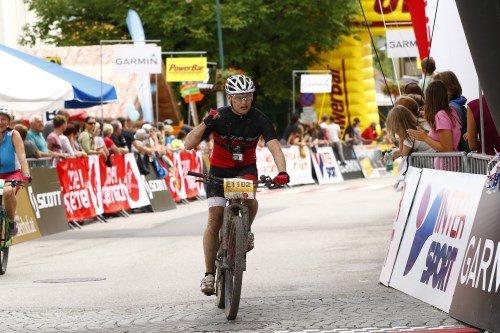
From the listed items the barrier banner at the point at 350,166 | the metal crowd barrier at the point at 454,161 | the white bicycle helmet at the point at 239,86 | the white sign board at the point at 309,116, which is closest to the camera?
the metal crowd barrier at the point at 454,161

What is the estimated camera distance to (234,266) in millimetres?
9820

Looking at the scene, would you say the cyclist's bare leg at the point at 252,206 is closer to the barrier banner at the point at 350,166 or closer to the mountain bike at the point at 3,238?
the mountain bike at the point at 3,238

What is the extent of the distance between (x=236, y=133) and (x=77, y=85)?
1396 cm

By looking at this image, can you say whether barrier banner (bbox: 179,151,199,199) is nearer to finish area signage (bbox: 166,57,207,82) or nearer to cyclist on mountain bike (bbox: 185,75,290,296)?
finish area signage (bbox: 166,57,207,82)

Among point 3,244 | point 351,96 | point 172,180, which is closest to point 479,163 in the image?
point 3,244

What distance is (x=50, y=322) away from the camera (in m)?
10.0

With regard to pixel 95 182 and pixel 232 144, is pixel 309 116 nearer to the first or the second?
pixel 95 182

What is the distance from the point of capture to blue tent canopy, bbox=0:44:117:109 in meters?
23.0

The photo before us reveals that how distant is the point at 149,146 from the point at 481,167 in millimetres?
19347

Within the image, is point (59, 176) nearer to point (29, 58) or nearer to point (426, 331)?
point (29, 58)

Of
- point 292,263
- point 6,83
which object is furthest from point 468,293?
point 6,83

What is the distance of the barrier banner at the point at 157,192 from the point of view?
88.6ft

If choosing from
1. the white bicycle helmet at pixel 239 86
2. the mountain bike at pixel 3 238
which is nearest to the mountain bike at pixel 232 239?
the white bicycle helmet at pixel 239 86

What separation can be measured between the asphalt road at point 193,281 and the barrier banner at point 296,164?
14.2 meters
